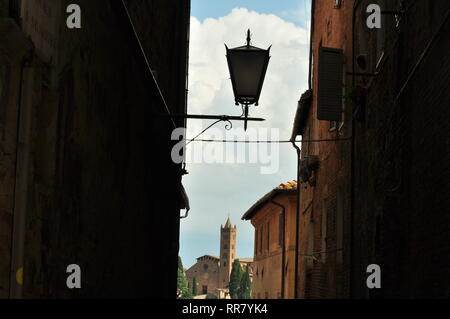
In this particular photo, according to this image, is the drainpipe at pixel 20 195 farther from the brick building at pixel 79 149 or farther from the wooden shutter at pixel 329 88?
the wooden shutter at pixel 329 88

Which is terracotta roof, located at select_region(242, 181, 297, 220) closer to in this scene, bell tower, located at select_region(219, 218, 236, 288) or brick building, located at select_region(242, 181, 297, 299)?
brick building, located at select_region(242, 181, 297, 299)

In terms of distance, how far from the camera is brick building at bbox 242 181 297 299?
2597 cm

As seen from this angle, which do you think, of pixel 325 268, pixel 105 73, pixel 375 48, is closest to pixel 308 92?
pixel 325 268

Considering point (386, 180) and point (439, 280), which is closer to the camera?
point (439, 280)

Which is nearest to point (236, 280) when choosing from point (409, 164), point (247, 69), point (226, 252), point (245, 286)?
point (245, 286)

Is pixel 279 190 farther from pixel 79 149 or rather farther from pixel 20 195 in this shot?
pixel 20 195

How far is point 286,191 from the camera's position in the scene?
2577 centimetres

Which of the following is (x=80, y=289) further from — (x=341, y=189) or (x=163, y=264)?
(x=341, y=189)

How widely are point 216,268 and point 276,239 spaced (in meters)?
160

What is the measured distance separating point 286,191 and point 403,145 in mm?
16680

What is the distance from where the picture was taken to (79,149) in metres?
6.11

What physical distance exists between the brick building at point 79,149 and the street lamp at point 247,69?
1055 mm

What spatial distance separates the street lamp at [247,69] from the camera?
9.40m

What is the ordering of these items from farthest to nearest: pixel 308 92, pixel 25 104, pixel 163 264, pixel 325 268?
pixel 308 92, pixel 325 268, pixel 163 264, pixel 25 104
